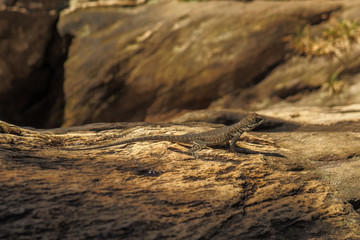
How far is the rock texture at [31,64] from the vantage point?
10172 mm

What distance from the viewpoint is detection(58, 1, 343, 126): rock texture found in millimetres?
9945

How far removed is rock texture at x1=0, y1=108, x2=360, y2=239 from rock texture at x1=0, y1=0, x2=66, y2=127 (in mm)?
6555

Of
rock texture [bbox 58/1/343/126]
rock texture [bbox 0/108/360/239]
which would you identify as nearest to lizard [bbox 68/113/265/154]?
rock texture [bbox 0/108/360/239]

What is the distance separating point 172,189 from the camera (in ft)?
A: 11.5

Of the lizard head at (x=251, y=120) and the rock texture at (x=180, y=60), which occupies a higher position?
the rock texture at (x=180, y=60)

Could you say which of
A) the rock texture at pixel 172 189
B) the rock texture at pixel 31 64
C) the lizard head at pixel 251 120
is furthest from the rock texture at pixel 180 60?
the rock texture at pixel 172 189

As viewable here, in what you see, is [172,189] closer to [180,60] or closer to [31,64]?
[180,60]

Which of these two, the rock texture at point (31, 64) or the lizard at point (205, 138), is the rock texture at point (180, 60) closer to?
the rock texture at point (31, 64)

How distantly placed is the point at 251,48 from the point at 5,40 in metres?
7.92

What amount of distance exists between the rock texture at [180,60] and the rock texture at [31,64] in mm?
841

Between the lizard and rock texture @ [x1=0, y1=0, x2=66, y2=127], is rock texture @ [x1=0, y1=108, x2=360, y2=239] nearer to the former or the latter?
the lizard

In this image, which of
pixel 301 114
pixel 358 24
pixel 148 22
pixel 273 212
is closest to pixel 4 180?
pixel 273 212

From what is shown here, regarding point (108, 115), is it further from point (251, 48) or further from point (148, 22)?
point (251, 48)

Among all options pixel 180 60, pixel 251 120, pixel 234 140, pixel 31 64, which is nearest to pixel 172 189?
pixel 234 140
